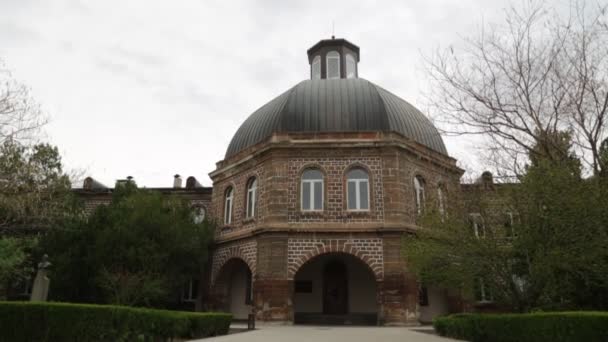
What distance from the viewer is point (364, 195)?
63.2 feet

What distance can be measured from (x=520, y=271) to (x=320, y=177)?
9.95 metres

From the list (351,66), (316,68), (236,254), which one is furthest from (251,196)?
(351,66)

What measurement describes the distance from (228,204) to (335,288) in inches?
263

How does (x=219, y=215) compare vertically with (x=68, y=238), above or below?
above

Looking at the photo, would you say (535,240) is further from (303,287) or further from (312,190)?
(303,287)

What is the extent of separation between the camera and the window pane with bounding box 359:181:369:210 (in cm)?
1911

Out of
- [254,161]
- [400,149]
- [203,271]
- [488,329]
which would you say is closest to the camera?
[488,329]

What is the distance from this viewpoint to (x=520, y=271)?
11.1 metres

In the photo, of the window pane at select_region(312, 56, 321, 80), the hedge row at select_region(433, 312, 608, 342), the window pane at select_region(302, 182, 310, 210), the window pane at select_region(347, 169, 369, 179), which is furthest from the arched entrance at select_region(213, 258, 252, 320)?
the hedge row at select_region(433, 312, 608, 342)

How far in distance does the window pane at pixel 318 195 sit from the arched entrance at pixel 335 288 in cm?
261

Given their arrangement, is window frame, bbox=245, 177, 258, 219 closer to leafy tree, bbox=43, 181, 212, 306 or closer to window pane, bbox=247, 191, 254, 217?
window pane, bbox=247, 191, 254, 217

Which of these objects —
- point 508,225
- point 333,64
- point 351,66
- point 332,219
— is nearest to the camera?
point 508,225

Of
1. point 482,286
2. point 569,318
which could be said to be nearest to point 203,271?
point 482,286

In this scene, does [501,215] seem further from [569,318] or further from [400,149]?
[400,149]
